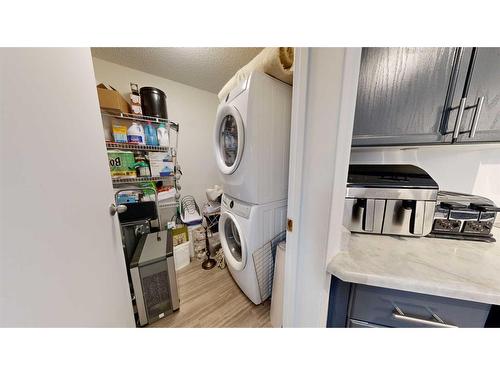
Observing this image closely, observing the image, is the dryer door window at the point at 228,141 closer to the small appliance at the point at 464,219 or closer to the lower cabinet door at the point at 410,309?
the lower cabinet door at the point at 410,309

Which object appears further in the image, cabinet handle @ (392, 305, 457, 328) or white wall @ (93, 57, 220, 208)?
white wall @ (93, 57, 220, 208)

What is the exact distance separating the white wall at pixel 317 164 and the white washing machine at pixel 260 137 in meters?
0.45

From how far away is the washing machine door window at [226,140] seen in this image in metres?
1.16

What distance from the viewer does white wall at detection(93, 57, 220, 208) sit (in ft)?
4.96

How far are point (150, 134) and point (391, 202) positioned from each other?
5.99 feet

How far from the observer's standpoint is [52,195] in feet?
1.48

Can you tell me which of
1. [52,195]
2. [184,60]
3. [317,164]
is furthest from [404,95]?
[184,60]

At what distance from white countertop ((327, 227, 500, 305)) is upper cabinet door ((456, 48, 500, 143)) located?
19.4 inches

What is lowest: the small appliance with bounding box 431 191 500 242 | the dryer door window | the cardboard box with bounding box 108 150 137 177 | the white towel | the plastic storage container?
the plastic storage container

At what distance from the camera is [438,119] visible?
2.21ft

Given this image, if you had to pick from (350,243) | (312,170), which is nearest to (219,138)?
(312,170)

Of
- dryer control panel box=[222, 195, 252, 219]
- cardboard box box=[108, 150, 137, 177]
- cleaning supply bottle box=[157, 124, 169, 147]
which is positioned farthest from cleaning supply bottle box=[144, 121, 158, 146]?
dryer control panel box=[222, 195, 252, 219]

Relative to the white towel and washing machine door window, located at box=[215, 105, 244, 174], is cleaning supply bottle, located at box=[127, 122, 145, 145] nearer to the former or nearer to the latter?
washing machine door window, located at box=[215, 105, 244, 174]

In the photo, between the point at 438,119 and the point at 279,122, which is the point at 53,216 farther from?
the point at 438,119
